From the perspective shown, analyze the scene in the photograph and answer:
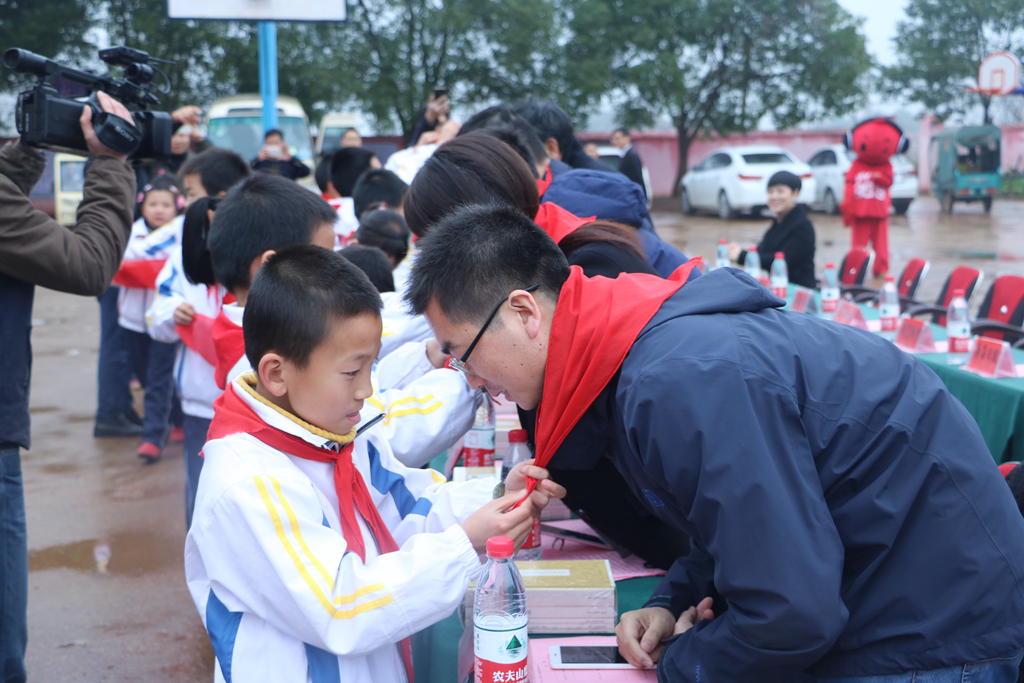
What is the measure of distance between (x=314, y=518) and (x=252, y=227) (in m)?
1.04

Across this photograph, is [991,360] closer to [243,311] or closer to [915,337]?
[915,337]

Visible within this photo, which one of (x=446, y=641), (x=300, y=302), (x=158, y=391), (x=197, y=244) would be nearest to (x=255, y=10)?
(x=158, y=391)

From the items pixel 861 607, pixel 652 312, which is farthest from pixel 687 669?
pixel 652 312

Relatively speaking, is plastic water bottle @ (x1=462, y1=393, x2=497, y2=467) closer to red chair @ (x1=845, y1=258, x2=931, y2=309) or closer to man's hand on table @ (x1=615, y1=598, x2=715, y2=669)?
man's hand on table @ (x1=615, y1=598, x2=715, y2=669)

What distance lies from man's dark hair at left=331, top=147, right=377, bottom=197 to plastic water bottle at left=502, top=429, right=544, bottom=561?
3947 mm

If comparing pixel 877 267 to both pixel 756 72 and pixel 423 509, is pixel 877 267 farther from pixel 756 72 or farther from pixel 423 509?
pixel 756 72

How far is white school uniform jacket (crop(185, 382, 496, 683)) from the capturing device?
1.22 metres

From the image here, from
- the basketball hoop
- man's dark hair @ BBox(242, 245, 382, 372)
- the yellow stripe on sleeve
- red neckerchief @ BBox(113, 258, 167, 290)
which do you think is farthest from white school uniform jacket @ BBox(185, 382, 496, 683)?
the basketball hoop

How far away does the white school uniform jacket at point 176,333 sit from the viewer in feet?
9.58

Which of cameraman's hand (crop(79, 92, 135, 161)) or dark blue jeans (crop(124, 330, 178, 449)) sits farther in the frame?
dark blue jeans (crop(124, 330, 178, 449))

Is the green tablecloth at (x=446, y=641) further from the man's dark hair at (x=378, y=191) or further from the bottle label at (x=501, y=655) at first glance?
the man's dark hair at (x=378, y=191)

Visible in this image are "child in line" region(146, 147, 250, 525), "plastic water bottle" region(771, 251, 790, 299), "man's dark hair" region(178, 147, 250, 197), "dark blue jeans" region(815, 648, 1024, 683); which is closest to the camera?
"dark blue jeans" region(815, 648, 1024, 683)

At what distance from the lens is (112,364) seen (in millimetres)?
5449

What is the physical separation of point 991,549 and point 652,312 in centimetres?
55
